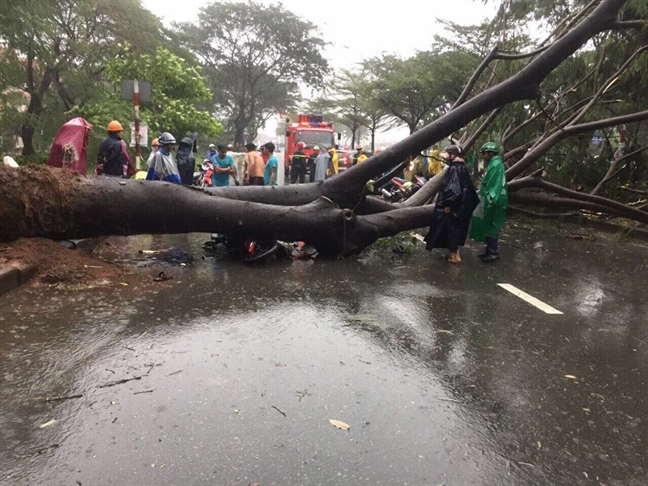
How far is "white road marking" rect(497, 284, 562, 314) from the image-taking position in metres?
4.72

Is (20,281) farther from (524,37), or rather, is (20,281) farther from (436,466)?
(524,37)

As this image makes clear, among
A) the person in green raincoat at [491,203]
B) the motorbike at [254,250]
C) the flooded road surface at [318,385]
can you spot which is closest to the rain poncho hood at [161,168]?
the motorbike at [254,250]

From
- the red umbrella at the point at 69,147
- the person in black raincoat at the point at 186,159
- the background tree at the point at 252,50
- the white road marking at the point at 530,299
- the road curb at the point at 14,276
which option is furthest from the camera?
the background tree at the point at 252,50

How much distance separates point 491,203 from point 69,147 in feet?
18.5

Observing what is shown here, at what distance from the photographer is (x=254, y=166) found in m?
10.3

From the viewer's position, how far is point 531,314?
457 cm

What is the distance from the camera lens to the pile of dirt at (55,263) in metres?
4.79

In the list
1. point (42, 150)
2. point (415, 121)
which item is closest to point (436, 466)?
point (42, 150)

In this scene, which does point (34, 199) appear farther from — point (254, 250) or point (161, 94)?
point (161, 94)

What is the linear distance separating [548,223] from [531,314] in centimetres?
711

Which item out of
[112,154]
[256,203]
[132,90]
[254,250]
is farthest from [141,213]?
[132,90]

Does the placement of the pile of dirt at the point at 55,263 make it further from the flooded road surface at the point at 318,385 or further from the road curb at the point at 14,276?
the flooded road surface at the point at 318,385

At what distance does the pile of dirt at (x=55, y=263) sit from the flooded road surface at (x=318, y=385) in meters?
0.28

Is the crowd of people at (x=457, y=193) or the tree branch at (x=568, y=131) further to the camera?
the tree branch at (x=568, y=131)
